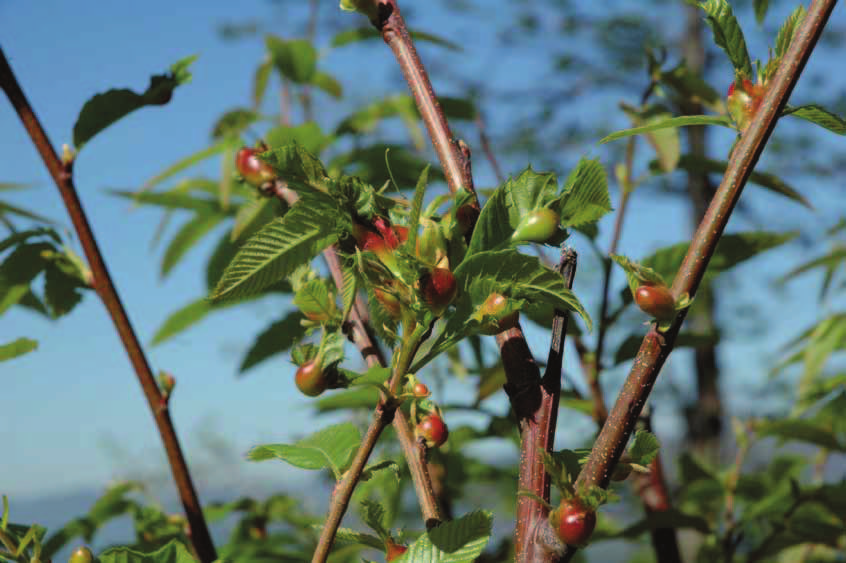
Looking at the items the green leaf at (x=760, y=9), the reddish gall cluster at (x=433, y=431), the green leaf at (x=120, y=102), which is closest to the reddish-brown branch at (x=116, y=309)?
the green leaf at (x=120, y=102)

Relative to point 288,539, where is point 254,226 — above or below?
above

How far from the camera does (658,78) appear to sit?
0.88 m

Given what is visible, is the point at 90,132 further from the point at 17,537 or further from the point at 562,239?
the point at 562,239

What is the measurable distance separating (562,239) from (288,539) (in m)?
0.78

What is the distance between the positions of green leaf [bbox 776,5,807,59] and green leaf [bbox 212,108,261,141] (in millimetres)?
746

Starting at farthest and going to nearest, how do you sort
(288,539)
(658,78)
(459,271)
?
(288,539), (658,78), (459,271)

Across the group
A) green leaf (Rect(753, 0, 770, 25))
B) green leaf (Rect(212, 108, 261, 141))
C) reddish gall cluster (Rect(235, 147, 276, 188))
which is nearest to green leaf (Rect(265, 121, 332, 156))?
green leaf (Rect(212, 108, 261, 141))

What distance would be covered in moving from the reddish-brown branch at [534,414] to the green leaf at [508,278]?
0.14 feet

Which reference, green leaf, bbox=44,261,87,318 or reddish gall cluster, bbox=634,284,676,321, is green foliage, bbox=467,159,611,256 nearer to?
reddish gall cluster, bbox=634,284,676,321

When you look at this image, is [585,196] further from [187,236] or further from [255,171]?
[187,236]

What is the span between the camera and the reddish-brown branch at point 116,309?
1.82 feet

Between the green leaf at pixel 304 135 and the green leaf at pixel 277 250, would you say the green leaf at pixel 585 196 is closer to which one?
the green leaf at pixel 277 250

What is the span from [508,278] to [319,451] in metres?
0.14

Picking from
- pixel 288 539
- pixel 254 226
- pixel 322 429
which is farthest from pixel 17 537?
pixel 288 539
